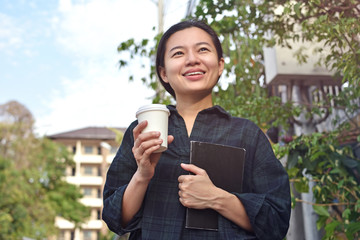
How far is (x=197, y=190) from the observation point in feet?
4.62

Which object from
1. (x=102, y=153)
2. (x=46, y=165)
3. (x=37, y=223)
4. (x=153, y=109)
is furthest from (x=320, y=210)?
(x=102, y=153)

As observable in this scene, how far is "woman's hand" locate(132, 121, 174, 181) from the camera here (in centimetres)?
133

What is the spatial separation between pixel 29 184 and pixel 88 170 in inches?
1238

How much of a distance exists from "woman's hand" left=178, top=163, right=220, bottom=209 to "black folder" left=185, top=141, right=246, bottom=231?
47 mm

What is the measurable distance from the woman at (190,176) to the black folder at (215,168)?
0.10 feet

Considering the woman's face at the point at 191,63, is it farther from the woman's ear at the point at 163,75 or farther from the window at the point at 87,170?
the window at the point at 87,170

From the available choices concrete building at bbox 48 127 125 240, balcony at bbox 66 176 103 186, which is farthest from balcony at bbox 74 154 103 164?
balcony at bbox 66 176 103 186

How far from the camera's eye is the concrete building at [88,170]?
4991cm

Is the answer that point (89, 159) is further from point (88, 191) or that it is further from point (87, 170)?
point (88, 191)

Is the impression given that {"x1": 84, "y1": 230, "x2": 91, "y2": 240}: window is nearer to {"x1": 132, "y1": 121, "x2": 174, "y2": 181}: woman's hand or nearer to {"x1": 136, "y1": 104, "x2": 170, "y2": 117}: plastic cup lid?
{"x1": 132, "y1": 121, "x2": 174, "y2": 181}: woman's hand

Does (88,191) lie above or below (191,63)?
below

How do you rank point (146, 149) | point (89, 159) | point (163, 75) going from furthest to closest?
point (89, 159) < point (163, 75) < point (146, 149)

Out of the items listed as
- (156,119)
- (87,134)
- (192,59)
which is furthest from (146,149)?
(87,134)

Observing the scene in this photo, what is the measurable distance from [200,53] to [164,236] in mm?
740
